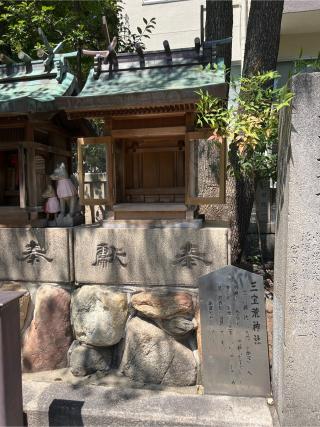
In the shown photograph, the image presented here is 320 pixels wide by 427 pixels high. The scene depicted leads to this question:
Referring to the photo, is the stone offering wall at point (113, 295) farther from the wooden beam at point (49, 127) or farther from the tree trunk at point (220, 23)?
the tree trunk at point (220, 23)

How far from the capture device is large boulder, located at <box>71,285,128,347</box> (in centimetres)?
353

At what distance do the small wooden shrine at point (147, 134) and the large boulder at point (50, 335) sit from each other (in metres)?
1.11

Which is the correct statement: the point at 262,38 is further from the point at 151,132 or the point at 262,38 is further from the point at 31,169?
the point at 31,169

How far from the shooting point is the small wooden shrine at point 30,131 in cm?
369

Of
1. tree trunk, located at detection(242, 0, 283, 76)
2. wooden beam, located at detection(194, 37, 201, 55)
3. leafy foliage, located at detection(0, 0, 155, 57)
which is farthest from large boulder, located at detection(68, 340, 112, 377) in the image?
leafy foliage, located at detection(0, 0, 155, 57)

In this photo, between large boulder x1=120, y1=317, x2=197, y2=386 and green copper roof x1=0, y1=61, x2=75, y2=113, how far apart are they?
249 centimetres

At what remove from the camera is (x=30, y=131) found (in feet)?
12.5

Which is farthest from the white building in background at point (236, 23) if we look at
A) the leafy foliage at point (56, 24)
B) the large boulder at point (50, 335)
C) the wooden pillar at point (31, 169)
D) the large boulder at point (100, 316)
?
the large boulder at point (50, 335)

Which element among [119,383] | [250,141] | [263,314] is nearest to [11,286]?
[119,383]

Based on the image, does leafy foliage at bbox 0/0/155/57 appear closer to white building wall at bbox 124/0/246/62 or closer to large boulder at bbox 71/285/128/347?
white building wall at bbox 124/0/246/62

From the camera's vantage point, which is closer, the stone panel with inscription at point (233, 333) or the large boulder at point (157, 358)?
the stone panel with inscription at point (233, 333)

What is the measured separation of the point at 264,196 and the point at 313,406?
3646 mm

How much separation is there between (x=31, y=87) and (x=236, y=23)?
23.5 ft

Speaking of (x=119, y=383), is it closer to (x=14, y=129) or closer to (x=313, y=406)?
(x=313, y=406)
